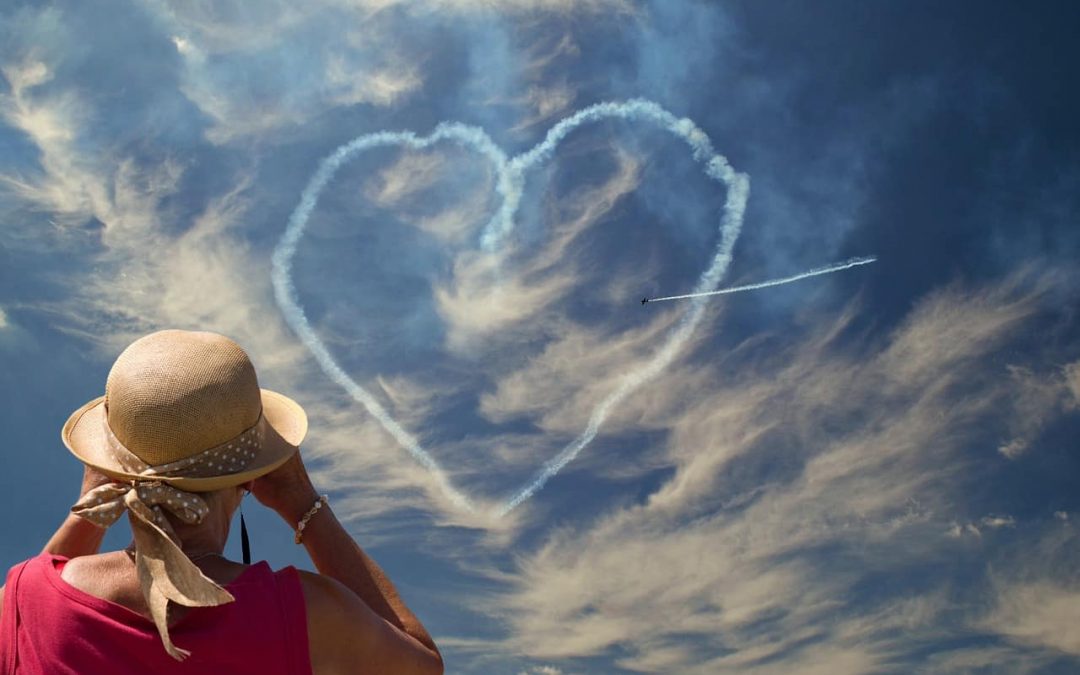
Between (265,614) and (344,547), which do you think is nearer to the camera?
(265,614)

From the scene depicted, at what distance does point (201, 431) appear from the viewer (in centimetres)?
575

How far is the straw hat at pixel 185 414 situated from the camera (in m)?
5.70

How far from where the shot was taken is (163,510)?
5.82 m

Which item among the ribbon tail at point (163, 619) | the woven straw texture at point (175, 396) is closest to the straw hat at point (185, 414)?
the woven straw texture at point (175, 396)

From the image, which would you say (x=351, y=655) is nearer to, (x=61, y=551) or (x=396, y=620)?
(x=396, y=620)

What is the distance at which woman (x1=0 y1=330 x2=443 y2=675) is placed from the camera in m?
5.48

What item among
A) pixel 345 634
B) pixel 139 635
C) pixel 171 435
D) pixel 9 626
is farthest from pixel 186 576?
pixel 9 626

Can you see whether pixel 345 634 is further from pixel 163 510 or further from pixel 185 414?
pixel 185 414

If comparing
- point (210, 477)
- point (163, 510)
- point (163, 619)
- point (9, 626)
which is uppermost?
point (210, 477)

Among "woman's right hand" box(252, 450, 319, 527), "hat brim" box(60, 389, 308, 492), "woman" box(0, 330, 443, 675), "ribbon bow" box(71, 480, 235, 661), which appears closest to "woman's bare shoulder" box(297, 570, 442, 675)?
"woman" box(0, 330, 443, 675)

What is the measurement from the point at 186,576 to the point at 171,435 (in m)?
0.89

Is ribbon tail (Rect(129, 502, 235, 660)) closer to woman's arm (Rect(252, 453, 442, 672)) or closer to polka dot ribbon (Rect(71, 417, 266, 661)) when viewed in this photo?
polka dot ribbon (Rect(71, 417, 266, 661))

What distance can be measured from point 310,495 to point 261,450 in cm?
54

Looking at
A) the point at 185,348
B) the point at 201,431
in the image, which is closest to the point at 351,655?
the point at 201,431
